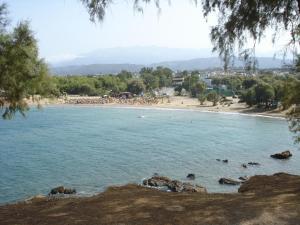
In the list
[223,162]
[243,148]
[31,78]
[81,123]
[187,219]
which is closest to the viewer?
[187,219]

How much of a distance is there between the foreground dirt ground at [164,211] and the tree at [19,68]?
3.53 meters

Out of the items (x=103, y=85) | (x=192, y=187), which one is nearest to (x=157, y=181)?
(x=192, y=187)

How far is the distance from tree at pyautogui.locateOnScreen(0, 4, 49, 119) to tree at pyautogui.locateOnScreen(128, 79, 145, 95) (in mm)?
139466

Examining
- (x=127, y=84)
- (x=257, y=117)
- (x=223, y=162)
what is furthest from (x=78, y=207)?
(x=127, y=84)

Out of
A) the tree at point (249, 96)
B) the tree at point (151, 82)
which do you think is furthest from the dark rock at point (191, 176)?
the tree at point (151, 82)

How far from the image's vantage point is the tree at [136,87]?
155 m

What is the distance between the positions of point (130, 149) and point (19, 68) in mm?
48198

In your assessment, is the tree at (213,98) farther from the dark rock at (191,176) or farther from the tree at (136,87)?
the dark rock at (191,176)

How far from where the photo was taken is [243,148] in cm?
6356

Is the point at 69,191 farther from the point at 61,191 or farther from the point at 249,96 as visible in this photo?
the point at 249,96

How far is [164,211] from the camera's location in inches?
441

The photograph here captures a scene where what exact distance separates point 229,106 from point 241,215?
108829 millimetres

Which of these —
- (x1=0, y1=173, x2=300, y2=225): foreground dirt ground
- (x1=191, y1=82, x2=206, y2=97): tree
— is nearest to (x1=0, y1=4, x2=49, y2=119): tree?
(x1=0, y1=173, x2=300, y2=225): foreground dirt ground

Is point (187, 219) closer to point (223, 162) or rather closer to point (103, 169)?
point (103, 169)
